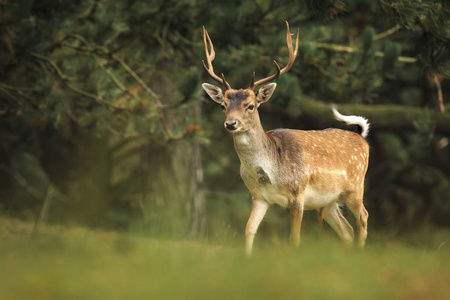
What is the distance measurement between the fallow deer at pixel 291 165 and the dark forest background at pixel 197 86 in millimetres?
422

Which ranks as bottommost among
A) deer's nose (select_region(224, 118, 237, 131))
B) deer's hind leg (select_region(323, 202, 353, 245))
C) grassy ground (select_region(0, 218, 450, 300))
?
deer's hind leg (select_region(323, 202, 353, 245))

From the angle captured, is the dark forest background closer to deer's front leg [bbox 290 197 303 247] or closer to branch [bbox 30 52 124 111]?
branch [bbox 30 52 124 111]

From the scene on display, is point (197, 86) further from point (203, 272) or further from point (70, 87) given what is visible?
point (203, 272)

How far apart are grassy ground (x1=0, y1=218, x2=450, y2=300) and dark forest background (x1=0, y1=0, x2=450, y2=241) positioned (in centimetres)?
66

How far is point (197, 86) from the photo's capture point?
23.7 ft

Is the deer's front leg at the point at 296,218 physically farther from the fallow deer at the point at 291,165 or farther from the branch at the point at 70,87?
the branch at the point at 70,87

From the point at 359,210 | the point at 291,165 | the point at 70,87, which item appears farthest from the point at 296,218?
the point at 70,87

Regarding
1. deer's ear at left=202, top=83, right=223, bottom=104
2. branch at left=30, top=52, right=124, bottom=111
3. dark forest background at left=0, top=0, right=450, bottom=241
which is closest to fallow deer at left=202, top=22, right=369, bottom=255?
deer's ear at left=202, top=83, right=223, bottom=104

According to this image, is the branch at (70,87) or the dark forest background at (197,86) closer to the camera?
the dark forest background at (197,86)

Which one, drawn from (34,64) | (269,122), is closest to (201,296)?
(34,64)

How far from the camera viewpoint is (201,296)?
3.48 meters

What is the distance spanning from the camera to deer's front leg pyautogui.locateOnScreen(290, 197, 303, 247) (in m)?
5.92

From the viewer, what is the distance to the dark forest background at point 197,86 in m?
7.23

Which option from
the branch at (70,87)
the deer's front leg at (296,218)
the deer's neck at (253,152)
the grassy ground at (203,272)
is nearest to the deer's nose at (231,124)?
the deer's neck at (253,152)
